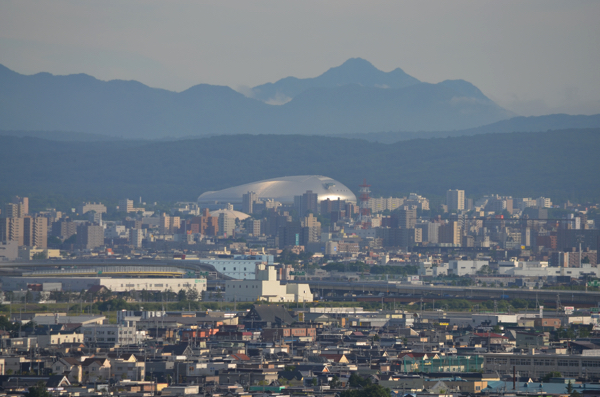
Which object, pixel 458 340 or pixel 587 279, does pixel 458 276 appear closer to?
pixel 587 279

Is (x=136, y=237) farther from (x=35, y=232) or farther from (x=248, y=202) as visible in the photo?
(x=248, y=202)

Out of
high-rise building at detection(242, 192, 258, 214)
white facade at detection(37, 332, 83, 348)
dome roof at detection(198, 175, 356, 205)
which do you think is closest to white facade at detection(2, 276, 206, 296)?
white facade at detection(37, 332, 83, 348)

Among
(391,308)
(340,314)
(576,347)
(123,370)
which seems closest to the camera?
(123,370)

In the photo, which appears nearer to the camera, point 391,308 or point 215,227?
point 391,308

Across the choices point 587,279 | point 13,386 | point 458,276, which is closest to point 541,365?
point 13,386

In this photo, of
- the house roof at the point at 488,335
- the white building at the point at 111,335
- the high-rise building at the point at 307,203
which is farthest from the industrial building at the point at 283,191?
the white building at the point at 111,335
